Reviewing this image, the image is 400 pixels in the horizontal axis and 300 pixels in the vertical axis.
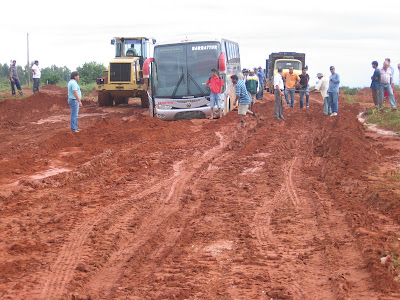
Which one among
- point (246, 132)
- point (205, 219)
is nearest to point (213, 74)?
point (246, 132)

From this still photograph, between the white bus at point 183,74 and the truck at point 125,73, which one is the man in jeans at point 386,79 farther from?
the truck at point 125,73

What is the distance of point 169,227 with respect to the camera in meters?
6.69

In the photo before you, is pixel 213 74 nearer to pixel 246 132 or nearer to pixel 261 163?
pixel 246 132

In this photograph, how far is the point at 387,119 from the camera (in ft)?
59.4

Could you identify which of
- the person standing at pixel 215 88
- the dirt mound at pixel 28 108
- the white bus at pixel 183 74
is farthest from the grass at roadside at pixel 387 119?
the dirt mound at pixel 28 108

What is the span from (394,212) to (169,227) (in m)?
2.98

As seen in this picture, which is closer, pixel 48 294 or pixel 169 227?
pixel 48 294

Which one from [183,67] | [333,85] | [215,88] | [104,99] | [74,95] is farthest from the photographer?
[104,99]

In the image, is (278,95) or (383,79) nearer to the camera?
(278,95)

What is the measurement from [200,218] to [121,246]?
1389mm

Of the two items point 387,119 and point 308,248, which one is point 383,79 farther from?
point 308,248

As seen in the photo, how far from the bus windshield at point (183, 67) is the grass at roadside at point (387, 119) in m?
5.89

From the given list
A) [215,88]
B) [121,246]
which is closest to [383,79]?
[215,88]

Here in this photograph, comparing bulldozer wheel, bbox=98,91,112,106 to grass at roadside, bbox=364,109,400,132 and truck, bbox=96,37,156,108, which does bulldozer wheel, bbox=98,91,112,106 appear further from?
grass at roadside, bbox=364,109,400,132
